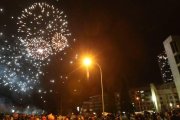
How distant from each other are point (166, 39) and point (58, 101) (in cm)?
3330

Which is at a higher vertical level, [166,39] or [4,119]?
[166,39]

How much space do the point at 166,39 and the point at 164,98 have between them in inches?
2698

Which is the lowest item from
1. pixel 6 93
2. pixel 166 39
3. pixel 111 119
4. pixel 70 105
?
pixel 111 119

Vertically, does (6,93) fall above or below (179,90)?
above

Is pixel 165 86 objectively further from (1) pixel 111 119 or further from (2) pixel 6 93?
(1) pixel 111 119

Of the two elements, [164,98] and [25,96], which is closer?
[25,96]

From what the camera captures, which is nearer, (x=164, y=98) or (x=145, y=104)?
(x=164, y=98)

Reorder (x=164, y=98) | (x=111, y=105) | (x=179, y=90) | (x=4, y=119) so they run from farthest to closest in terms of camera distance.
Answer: (x=164, y=98) < (x=111, y=105) < (x=179, y=90) < (x=4, y=119)

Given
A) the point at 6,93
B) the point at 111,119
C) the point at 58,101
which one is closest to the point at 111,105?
the point at 58,101

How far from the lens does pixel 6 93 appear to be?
67.8 m

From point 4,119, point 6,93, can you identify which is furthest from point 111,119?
point 6,93

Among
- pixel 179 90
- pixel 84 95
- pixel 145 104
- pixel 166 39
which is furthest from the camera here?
pixel 145 104

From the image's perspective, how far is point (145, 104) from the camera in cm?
14038

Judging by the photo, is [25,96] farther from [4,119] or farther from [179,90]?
[4,119]
